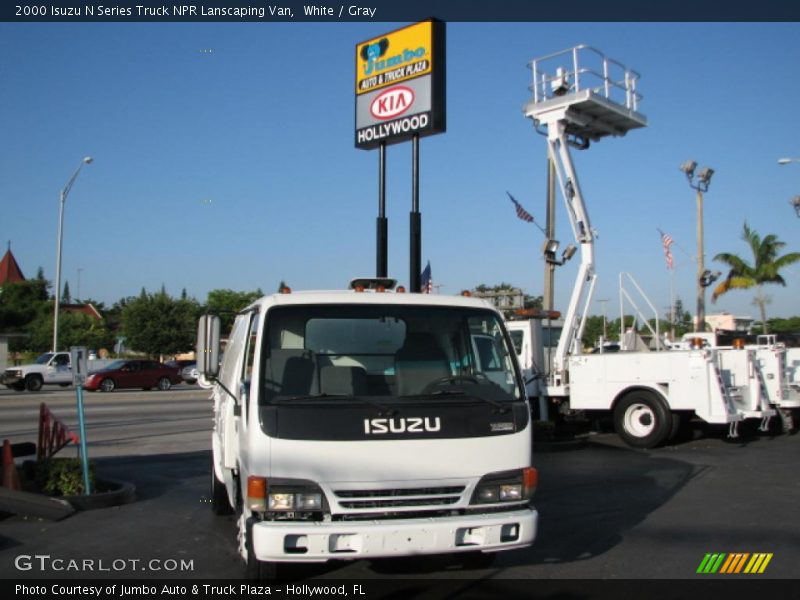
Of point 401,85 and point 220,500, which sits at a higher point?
point 401,85

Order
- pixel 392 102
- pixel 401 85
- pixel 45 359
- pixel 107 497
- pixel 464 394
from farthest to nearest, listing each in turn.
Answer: pixel 45 359
pixel 392 102
pixel 401 85
pixel 107 497
pixel 464 394

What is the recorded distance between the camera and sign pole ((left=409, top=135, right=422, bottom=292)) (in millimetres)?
13991

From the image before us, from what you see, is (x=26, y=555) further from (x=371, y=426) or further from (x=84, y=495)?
(x=371, y=426)

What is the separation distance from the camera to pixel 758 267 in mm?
36000

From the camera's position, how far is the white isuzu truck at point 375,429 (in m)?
5.10

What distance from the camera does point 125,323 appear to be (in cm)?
5781

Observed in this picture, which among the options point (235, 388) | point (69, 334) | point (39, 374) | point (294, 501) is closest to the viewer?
point (294, 501)

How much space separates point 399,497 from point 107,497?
4.69 meters

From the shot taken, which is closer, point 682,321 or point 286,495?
point 286,495

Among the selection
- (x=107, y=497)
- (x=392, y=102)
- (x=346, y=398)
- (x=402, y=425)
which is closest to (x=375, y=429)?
(x=402, y=425)

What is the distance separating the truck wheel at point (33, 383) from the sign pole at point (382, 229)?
23.4 meters

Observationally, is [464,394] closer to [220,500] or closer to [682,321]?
[220,500]

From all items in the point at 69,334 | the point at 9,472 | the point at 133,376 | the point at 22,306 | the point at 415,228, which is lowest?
the point at 133,376

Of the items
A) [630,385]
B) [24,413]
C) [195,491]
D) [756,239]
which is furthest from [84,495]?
[756,239]
